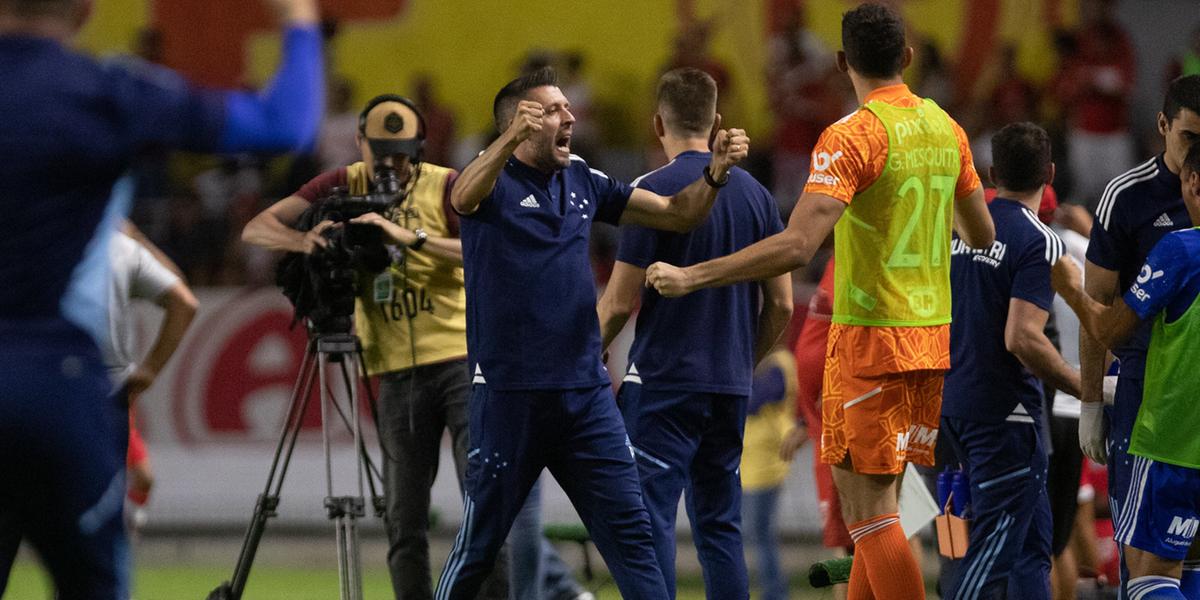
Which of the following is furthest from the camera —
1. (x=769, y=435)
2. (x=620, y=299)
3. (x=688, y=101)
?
(x=769, y=435)

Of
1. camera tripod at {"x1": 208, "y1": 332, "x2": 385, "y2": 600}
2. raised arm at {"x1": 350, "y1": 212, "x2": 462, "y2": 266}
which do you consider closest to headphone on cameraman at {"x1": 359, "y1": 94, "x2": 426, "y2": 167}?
raised arm at {"x1": 350, "y1": 212, "x2": 462, "y2": 266}

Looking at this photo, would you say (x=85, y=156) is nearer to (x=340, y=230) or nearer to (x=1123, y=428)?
(x=340, y=230)

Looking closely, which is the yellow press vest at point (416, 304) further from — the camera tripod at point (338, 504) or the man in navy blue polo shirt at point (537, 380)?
the man in navy blue polo shirt at point (537, 380)

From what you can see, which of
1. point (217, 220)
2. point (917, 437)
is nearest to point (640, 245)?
point (917, 437)

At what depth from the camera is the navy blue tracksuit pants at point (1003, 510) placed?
260 inches

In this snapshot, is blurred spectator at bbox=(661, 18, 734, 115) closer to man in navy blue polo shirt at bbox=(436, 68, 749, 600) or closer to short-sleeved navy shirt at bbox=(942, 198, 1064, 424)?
short-sleeved navy shirt at bbox=(942, 198, 1064, 424)

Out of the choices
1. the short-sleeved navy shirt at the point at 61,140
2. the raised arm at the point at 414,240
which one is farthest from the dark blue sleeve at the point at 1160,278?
the short-sleeved navy shirt at the point at 61,140

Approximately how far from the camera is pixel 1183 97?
600 centimetres

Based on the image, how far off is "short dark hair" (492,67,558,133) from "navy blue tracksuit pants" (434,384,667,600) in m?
0.99

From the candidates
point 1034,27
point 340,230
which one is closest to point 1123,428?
point 340,230

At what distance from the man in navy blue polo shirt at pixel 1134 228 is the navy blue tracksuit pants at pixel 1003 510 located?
2.09 ft

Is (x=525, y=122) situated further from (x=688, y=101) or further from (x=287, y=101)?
(x=287, y=101)

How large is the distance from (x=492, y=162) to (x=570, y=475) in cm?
113

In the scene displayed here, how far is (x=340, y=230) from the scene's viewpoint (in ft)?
22.3
